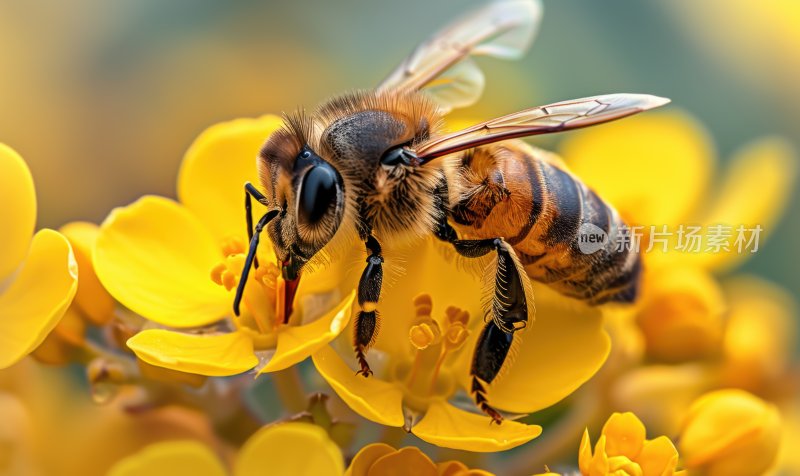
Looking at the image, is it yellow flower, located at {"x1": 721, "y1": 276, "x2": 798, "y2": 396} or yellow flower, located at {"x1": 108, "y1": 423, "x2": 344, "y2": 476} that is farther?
yellow flower, located at {"x1": 721, "y1": 276, "x2": 798, "y2": 396}

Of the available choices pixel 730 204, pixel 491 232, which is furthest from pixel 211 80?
pixel 491 232

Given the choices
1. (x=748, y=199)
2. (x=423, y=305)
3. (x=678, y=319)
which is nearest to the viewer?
Answer: (x=423, y=305)

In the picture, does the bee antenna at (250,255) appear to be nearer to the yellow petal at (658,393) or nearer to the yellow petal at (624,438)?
the yellow petal at (624,438)

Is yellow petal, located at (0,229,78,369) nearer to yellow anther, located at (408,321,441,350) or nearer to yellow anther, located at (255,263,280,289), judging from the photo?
yellow anther, located at (255,263,280,289)

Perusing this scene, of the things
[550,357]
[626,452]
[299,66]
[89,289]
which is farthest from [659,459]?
[299,66]

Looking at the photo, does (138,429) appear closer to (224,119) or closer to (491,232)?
(491,232)

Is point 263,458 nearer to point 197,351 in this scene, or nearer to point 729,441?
point 197,351

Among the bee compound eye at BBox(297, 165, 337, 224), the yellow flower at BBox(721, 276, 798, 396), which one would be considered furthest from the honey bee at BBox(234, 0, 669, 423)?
the yellow flower at BBox(721, 276, 798, 396)
